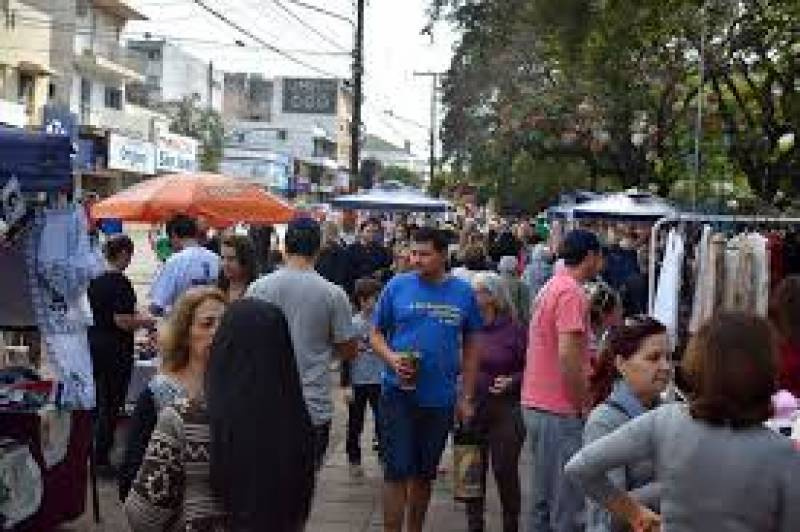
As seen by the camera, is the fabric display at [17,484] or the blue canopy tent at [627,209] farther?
the blue canopy tent at [627,209]

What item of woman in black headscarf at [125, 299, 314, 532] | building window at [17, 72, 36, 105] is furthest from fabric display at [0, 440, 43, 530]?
building window at [17, 72, 36, 105]

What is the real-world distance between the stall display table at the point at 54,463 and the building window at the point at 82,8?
50.0m

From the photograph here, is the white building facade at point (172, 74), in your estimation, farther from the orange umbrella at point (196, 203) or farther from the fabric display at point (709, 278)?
the fabric display at point (709, 278)

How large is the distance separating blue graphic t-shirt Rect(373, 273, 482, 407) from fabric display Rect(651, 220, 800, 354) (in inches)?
46.6

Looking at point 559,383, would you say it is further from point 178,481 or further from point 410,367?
point 178,481

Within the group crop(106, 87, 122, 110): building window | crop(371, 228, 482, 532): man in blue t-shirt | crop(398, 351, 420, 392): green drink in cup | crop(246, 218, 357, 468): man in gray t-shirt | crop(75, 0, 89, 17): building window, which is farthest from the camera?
crop(106, 87, 122, 110): building window

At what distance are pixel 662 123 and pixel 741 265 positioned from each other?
51.6 ft

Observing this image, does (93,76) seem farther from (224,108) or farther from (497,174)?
(224,108)

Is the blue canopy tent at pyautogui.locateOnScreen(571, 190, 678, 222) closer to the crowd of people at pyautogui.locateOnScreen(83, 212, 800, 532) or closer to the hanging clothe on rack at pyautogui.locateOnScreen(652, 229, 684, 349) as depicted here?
the crowd of people at pyautogui.locateOnScreen(83, 212, 800, 532)

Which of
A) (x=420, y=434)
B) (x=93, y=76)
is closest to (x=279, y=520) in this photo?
(x=420, y=434)

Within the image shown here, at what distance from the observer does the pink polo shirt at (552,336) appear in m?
6.43

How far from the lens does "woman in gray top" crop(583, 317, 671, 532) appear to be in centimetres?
442

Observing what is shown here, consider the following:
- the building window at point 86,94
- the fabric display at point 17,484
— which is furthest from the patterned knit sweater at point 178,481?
the building window at point 86,94

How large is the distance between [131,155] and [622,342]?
5049 centimetres
